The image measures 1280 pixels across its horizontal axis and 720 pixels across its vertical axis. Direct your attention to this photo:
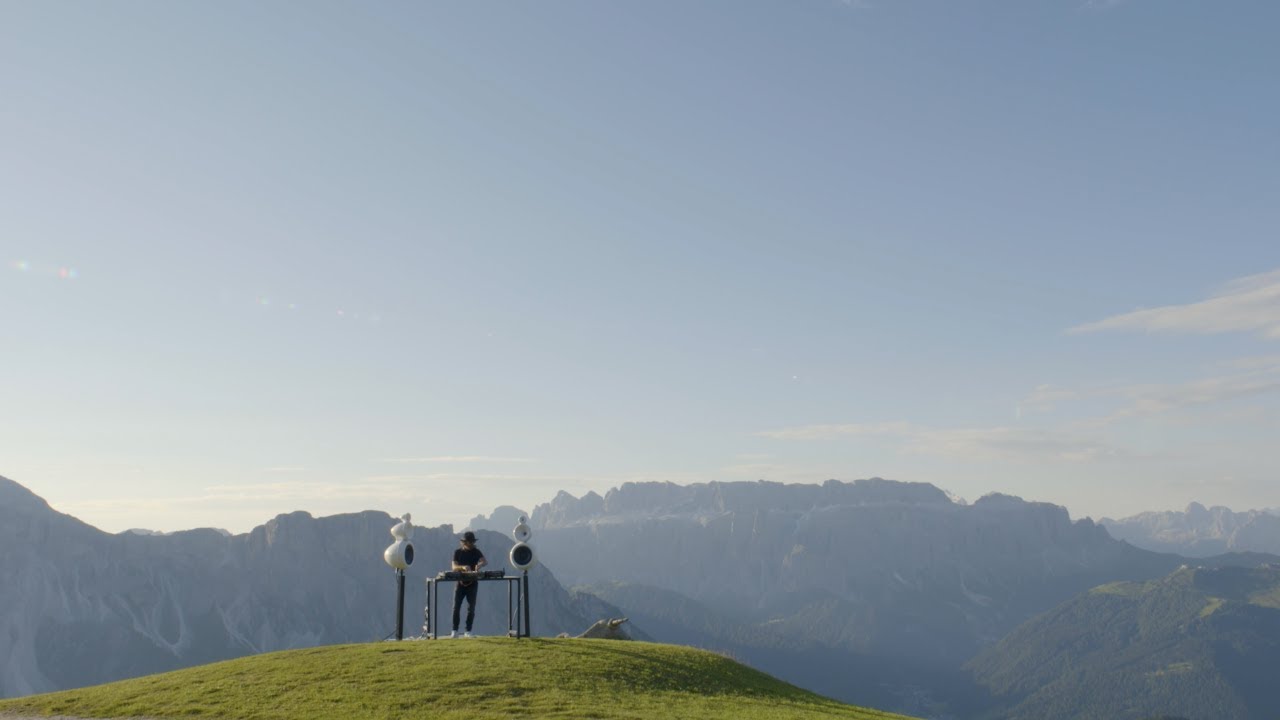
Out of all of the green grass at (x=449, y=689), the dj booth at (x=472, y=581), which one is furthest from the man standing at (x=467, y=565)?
the green grass at (x=449, y=689)

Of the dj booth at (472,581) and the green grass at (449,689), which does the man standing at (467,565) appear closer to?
the dj booth at (472,581)

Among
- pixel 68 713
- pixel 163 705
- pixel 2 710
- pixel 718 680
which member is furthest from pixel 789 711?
pixel 2 710

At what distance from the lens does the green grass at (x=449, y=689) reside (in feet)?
Answer: 112

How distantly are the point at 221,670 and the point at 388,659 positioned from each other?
767 centimetres

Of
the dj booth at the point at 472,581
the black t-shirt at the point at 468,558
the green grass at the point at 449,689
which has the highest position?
the black t-shirt at the point at 468,558

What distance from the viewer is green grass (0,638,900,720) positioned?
112 feet

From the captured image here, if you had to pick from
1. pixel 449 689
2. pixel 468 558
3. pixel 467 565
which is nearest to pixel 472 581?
pixel 467 565

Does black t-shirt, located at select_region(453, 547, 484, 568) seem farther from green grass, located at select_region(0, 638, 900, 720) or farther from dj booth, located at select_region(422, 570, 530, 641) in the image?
green grass, located at select_region(0, 638, 900, 720)

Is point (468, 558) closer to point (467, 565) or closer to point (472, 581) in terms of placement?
point (467, 565)

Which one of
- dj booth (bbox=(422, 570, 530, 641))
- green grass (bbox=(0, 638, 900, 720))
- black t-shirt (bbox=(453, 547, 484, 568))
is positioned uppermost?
black t-shirt (bbox=(453, 547, 484, 568))

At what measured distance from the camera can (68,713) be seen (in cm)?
3478

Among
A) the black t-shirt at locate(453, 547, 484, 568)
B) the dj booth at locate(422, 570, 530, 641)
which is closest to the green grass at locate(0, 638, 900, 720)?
the dj booth at locate(422, 570, 530, 641)

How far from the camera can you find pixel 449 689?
119 ft

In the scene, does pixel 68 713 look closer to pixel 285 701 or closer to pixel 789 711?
pixel 285 701
